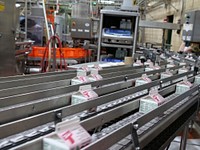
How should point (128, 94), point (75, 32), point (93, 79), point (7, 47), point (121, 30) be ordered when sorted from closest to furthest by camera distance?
point (128, 94) → point (93, 79) → point (7, 47) → point (121, 30) → point (75, 32)

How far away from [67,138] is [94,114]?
0.41 metres

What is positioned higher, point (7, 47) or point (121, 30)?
point (121, 30)

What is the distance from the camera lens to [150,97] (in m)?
1.13

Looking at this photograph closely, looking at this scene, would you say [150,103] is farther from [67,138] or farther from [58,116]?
[67,138]

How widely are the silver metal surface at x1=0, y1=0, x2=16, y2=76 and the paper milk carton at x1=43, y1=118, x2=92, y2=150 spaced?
2965 mm

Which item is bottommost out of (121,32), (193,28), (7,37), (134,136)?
(134,136)

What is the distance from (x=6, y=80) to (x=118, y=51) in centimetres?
298

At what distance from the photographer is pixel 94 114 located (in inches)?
39.4

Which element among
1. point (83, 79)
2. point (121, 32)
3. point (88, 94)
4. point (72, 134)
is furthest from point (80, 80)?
point (121, 32)

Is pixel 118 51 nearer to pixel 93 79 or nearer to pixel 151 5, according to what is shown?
pixel 93 79

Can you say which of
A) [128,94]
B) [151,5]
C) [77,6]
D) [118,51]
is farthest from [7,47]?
[151,5]

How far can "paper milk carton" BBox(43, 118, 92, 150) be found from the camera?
22.8 inches

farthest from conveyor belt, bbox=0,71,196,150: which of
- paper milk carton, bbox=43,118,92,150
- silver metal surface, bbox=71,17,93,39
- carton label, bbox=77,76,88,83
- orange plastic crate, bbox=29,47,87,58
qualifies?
silver metal surface, bbox=71,17,93,39

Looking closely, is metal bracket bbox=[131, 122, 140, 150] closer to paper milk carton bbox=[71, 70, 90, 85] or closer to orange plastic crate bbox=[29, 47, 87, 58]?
paper milk carton bbox=[71, 70, 90, 85]
